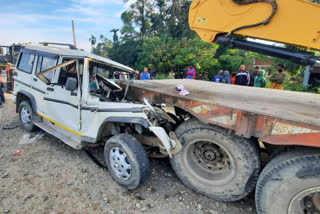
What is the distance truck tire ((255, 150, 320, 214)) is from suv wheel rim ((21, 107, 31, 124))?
5.05 metres

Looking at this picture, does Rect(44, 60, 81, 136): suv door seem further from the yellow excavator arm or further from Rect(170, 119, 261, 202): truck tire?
the yellow excavator arm

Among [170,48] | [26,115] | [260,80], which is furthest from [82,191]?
[170,48]

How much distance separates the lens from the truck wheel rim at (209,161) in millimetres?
2400

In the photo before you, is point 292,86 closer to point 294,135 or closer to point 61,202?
point 294,135

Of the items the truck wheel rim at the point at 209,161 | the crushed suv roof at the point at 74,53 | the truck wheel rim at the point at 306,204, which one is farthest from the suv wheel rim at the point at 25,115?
the truck wheel rim at the point at 306,204

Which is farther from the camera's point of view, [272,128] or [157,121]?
[157,121]

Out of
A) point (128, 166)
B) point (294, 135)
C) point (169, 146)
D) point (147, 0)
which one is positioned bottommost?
point (128, 166)

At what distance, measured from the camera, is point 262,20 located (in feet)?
6.33

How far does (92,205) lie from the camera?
2330mm

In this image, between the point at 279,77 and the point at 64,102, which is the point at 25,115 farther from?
the point at 279,77

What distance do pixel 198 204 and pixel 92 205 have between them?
4.79 feet

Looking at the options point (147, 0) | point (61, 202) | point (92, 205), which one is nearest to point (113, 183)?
point (92, 205)

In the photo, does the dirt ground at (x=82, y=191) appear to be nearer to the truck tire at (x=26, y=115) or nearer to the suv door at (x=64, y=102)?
the suv door at (x=64, y=102)

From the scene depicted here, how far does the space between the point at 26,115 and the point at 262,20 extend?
5.27 meters
